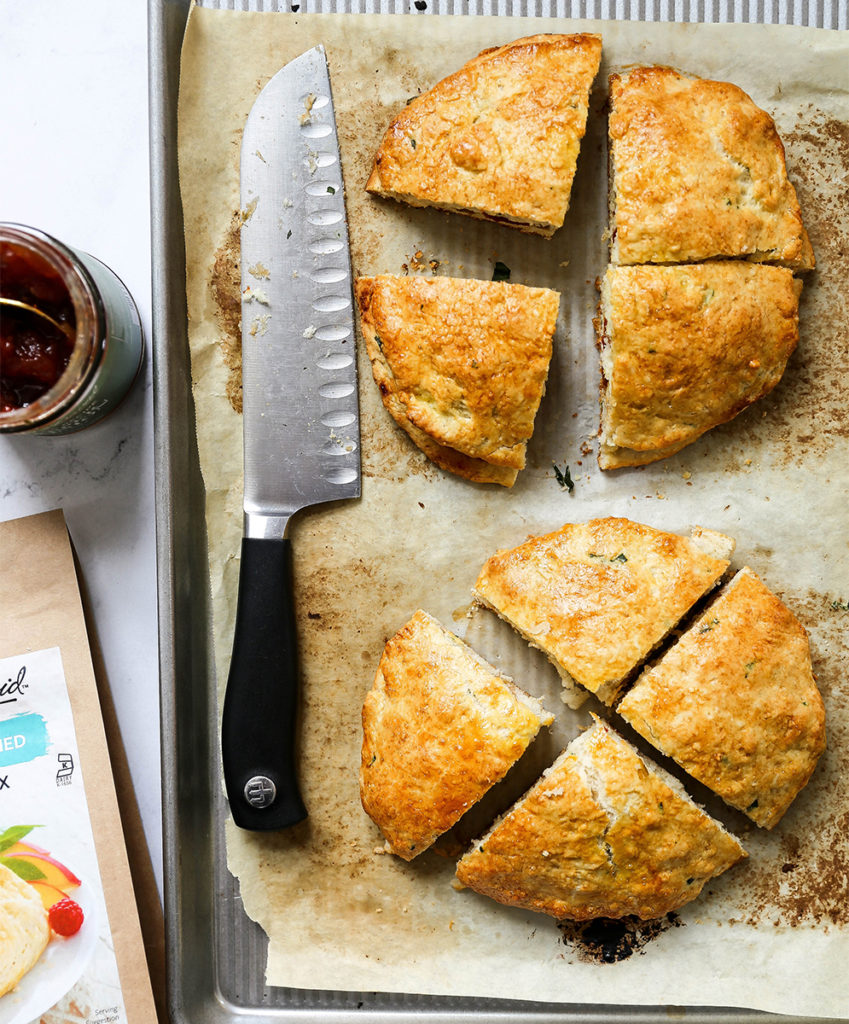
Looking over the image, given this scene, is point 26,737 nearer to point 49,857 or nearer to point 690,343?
point 49,857

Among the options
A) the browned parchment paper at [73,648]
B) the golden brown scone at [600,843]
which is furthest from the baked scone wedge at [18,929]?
the golden brown scone at [600,843]

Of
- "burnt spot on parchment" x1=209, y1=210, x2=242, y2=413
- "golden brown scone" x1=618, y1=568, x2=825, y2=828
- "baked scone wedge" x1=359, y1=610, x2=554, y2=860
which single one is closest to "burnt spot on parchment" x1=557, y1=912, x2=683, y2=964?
"golden brown scone" x1=618, y1=568, x2=825, y2=828

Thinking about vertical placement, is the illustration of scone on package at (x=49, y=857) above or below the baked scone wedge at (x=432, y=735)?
below

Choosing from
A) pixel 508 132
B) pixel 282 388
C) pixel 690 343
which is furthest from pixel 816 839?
pixel 508 132

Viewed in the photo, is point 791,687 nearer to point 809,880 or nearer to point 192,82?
point 809,880

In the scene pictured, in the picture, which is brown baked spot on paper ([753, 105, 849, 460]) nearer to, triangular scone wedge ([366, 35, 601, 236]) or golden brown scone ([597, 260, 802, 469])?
golden brown scone ([597, 260, 802, 469])

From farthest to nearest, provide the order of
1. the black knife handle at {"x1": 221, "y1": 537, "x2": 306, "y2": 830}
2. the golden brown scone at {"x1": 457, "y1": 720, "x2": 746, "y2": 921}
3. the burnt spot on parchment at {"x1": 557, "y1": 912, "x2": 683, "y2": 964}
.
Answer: the burnt spot on parchment at {"x1": 557, "y1": 912, "x2": 683, "y2": 964} < the black knife handle at {"x1": 221, "y1": 537, "x2": 306, "y2": 830} < the golden brown scone at {"x1": 457, "y1": 720, "x2": 746, "y2": 921}

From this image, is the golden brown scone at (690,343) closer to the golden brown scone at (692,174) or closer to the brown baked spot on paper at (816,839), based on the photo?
the golden brown scone at (692,174)
